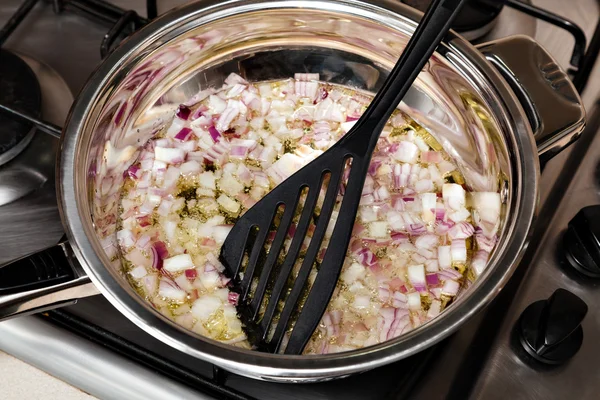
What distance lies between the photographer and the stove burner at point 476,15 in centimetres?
79

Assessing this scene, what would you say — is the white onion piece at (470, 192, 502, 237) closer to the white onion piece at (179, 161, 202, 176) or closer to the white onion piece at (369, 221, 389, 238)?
the white onion piece at (369, 221, 389, 238)

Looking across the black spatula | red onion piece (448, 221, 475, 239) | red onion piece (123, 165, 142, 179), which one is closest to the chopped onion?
red onion piece (448, 221, 475, 239)

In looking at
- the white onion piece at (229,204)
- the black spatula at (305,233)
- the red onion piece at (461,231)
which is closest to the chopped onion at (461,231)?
the red onion piece at (461,231)

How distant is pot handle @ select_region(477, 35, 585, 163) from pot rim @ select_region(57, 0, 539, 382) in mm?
35

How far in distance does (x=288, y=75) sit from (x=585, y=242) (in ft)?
1.18

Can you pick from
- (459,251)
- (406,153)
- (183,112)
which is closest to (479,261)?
(459,251)

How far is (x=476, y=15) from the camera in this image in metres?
0.79

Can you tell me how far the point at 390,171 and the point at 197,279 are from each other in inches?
9.1

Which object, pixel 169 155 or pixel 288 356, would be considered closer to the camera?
pixel 288 356

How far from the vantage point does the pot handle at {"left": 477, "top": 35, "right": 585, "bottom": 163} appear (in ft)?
1.99

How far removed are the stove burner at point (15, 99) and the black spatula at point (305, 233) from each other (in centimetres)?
25

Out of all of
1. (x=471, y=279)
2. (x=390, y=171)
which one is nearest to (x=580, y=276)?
(x=471, y=279)

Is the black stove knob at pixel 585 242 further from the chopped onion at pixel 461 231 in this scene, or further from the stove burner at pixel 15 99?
the stove burner at pixel 15 99

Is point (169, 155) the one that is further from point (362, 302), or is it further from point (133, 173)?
point (362, 302)
